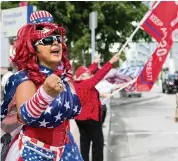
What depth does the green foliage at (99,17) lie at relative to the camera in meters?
19.1

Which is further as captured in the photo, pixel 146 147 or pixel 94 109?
pixel 146 147

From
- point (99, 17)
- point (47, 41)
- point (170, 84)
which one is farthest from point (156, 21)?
point (170, 84)

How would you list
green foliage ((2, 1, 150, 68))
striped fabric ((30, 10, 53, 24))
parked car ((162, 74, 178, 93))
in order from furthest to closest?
parked car ((162, 74, 178, 93)), green foliage ((2, 1, 150, 68)), striped fabric ((30, 10, 53, 24))

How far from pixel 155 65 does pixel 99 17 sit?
1123cm

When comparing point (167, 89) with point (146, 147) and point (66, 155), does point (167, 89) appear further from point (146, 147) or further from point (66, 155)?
point (66, 155)

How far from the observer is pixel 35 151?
3018mm

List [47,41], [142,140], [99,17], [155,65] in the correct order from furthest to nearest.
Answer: [99,17] → [142,140] → [155,65] → [47,41]

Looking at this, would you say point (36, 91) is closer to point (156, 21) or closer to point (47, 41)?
point (47, 41)

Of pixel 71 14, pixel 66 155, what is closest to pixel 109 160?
pixel 66 155

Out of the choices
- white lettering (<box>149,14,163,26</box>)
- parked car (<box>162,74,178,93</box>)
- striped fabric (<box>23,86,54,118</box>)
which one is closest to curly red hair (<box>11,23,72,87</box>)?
striped fabric (<box>23,86,54,118</box>)

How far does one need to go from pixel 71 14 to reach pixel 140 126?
307 inches

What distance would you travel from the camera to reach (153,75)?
8320 millimetres

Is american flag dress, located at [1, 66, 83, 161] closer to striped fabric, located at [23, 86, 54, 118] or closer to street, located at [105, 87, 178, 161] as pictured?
striped fabric, located at [23, 86, 54, 118]

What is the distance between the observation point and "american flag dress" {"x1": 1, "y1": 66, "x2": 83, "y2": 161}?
2980mm
